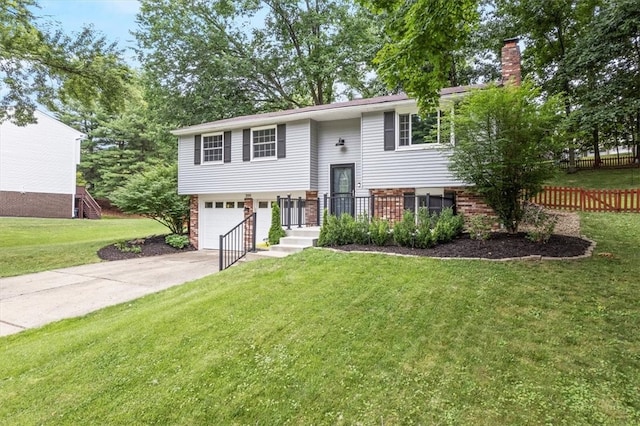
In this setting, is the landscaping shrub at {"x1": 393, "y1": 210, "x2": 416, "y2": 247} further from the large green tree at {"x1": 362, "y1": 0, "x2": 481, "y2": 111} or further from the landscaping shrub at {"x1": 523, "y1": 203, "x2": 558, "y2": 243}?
the large green tree at {"x1": 362, "y1": 0, "x2": 481, "y2": 111}

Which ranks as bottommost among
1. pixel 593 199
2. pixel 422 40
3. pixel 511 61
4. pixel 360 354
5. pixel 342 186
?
pixel 360 354

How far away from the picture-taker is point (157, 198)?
1305 cm

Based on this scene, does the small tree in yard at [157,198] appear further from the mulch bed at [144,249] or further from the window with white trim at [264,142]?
the window with white trim at [264,142]

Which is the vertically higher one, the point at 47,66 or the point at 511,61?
the point at 47,66

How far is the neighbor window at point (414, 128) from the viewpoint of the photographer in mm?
9602

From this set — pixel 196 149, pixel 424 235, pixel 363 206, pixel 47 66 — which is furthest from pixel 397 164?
pixel 47 66

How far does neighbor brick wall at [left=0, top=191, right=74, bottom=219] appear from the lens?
20891 millimetres

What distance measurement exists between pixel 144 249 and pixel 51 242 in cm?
490

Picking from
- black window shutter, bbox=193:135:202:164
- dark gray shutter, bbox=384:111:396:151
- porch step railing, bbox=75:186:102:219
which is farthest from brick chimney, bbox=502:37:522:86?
porch step railing, bbox=75:186:102:219

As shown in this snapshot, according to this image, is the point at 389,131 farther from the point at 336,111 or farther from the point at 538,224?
the point at 538,224

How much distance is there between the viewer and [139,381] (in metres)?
3.22

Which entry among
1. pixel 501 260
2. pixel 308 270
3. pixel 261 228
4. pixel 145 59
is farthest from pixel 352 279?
pixel 145 59

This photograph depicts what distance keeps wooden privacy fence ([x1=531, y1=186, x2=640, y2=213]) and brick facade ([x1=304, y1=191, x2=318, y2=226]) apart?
22.1 feet

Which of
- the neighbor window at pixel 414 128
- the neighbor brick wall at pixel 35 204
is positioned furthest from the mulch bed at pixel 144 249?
the neighbor brick wall at pixel 35 204
